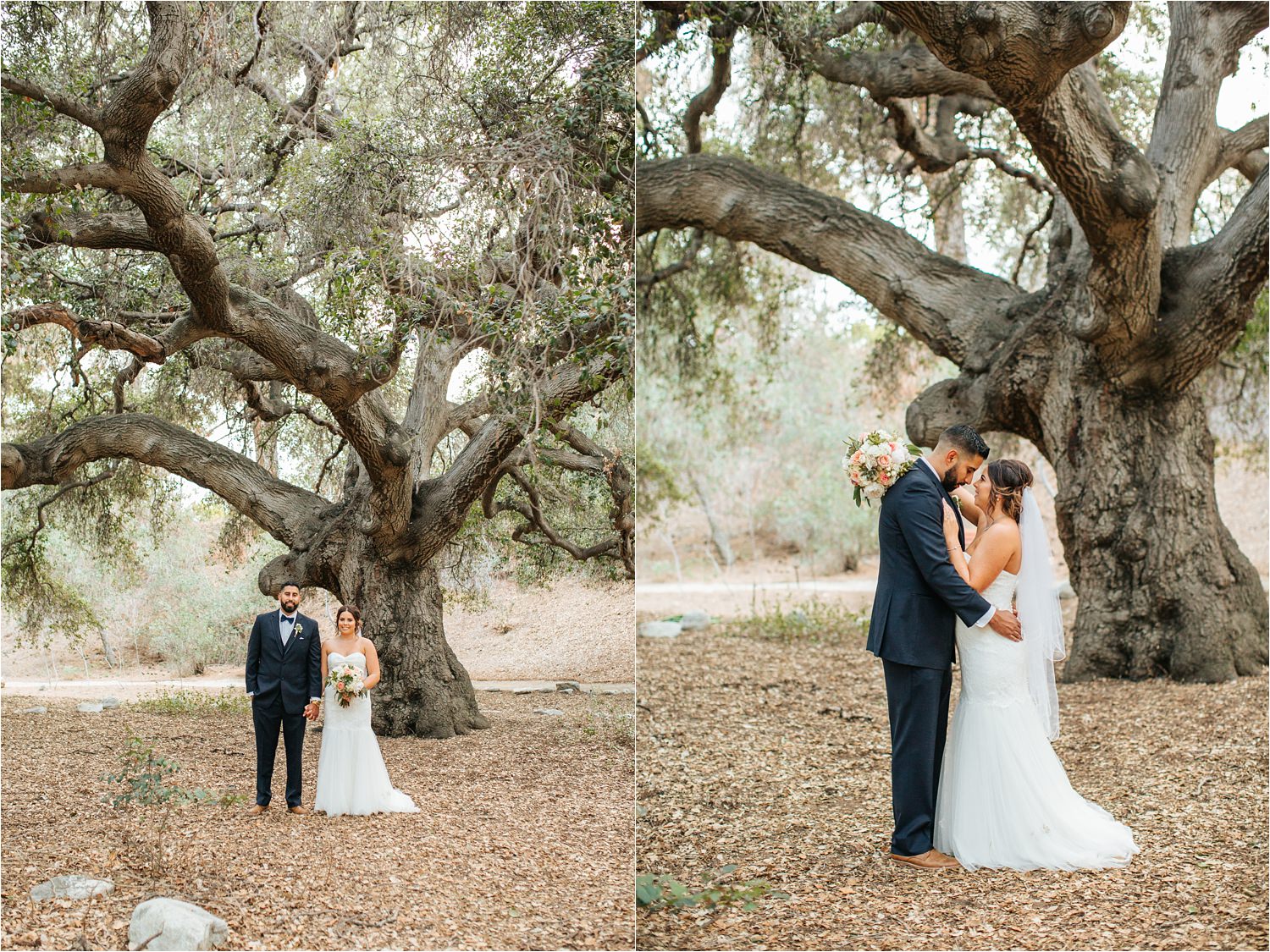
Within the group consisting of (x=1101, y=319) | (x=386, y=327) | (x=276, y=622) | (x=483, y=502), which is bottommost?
(x=276, y=622)

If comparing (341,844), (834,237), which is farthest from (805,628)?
(341,844)

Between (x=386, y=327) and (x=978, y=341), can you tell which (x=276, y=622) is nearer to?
(x=386, y=327)

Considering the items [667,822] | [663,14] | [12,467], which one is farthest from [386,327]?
Result: [663,14]

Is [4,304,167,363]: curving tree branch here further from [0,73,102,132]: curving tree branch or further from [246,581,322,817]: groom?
[246,581,322,817]: groom

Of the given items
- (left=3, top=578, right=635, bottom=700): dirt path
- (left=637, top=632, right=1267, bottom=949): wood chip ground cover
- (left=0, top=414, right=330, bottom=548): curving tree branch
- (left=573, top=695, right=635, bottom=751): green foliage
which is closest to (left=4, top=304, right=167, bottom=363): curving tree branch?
(left=0, top=414, right=330, bottom=548): curving tree branch

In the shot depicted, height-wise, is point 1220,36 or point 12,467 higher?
point 1220,36

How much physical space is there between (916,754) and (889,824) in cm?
77

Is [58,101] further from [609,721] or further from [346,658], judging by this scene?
[609,721]

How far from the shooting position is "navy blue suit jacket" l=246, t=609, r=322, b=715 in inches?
131

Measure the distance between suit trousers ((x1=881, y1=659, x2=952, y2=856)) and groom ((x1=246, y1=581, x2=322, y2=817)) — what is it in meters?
2.11

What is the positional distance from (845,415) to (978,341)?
47.4ft

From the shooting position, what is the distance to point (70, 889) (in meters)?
2.92

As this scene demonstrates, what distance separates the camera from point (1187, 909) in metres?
3.36

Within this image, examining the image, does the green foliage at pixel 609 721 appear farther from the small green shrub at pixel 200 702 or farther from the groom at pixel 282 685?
the small green shrub at pixel 200 702
